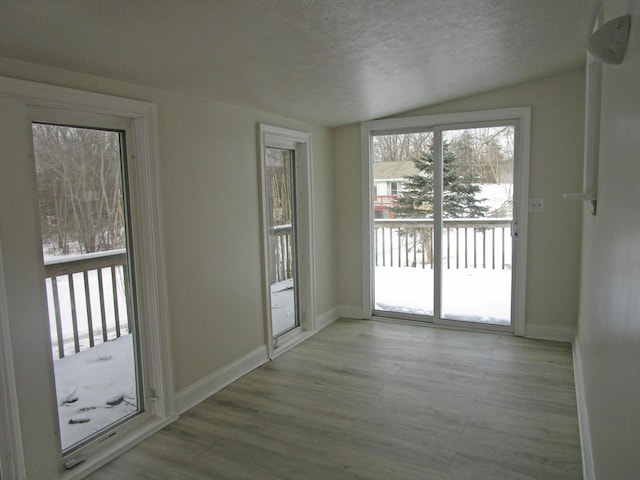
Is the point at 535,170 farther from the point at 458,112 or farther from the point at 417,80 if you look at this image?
the point at 417,80

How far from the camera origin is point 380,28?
7.71 ft

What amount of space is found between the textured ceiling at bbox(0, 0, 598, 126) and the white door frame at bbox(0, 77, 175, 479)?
164 mm

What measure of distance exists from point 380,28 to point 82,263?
6.53 ft

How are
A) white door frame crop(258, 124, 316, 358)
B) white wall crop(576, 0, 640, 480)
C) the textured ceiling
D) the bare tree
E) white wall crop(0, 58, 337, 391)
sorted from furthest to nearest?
white door frame crop(258, 124, 316, 358), white wall crop(0, 58, 337, 391), the bare tree, the textured ceiling, white wall crop(576, 0, 640, 480)

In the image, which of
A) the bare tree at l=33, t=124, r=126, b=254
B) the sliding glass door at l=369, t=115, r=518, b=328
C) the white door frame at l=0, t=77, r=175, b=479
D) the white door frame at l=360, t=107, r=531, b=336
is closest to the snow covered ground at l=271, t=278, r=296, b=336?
the sliding glass door at l=369, t=115, r=518, b=328

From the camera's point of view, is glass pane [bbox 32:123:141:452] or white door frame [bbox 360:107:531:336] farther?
white door frame [bbox 360:107:531:336]

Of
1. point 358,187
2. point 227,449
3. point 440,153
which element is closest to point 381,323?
point 358,187

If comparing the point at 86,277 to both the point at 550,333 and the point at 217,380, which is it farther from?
the point at 550,333

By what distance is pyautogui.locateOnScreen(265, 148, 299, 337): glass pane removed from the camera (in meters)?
4.13

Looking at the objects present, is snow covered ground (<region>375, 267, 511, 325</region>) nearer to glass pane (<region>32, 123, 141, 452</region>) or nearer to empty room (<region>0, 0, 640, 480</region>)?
empty room (<region>0, 0, 640, 480</region>)

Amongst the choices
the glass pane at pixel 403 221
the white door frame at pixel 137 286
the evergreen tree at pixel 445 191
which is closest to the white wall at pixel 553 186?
the evergreen tree at pixel 445 191

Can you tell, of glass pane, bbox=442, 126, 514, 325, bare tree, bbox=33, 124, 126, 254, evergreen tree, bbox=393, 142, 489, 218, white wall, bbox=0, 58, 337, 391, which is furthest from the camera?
evergreen tree, bbox=393, 142, 489, 218

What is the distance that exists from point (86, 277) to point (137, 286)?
1.10ft

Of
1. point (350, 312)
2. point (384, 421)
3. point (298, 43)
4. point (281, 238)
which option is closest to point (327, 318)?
point (350, 312)
